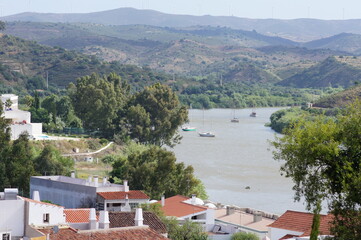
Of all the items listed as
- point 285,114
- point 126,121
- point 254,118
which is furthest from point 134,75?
point 126,121

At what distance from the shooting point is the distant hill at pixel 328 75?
14488 cm

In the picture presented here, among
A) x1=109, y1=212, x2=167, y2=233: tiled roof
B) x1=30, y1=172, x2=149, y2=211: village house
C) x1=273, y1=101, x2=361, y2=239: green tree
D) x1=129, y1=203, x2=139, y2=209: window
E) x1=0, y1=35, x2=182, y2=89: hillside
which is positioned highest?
x1=273, y1=101, x2=361, y2=239: green tree

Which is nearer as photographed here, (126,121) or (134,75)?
(126,121)

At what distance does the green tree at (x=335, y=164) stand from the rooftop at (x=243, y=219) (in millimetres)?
11226

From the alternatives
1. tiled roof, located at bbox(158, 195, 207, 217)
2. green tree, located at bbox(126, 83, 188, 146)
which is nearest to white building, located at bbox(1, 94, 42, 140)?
green tree, located at bbox(126, 83, 188, 146)

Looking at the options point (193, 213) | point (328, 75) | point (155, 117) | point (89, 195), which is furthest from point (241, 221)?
point (328, 75)

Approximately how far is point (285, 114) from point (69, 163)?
150ft

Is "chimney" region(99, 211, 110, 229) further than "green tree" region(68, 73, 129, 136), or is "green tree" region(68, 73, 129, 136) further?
"green tree" region(68, 73, 129, 136)

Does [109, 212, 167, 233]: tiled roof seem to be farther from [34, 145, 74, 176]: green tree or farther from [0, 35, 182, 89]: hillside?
[0, 35, 182, 89]: hillside

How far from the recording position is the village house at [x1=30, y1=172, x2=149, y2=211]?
2691cm

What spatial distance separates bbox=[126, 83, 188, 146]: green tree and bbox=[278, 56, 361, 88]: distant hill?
8317 cm

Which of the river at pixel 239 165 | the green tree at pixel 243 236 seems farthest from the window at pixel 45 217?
the green tree at pixel 243 236

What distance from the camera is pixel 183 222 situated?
26.3m

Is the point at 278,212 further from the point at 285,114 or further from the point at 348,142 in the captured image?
the point at 285,114
